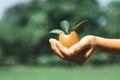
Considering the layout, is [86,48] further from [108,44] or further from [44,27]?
[44,27]

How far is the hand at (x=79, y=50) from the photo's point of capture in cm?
147

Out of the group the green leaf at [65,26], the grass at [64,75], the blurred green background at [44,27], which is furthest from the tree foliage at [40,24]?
the green leaf at [65,26]

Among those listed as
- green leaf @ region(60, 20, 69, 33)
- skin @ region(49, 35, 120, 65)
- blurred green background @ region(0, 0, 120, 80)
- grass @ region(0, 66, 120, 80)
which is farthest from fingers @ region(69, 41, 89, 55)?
blurred green background @ region(0, 0, 120, 80)

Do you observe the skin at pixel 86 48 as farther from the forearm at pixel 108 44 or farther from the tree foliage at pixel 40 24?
the tree foliage at pixel 40 24

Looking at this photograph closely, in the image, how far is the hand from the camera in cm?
147

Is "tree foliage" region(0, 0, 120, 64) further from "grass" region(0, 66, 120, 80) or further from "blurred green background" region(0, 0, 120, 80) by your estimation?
"grass" region(0, 66, 120, 80)

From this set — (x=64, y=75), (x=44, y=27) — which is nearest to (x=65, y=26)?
(x=64, y=75)

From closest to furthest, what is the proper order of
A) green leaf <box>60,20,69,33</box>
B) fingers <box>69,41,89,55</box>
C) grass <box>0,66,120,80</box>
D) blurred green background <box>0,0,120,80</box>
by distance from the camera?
1. fingers <box>69,41,89,55</box>
2. green leaf <box>60,20,69,33</box>
3. grass <box>0,66,120,80</box>
4. blurred green background <box>0,0,120,80</box>

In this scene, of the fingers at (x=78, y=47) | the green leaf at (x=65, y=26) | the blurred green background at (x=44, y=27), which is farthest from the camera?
the blurred green background at (x=44, y=27)

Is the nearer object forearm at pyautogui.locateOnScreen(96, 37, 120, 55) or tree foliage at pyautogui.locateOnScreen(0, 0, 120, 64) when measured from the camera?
forearm at pyautogui.locateOnScreen(96, 37, 120, 55)

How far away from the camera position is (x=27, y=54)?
31422 mm

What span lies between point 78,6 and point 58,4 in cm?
128

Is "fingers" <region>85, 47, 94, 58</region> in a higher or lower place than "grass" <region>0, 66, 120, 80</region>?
lower

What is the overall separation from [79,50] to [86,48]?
0.15 feet
